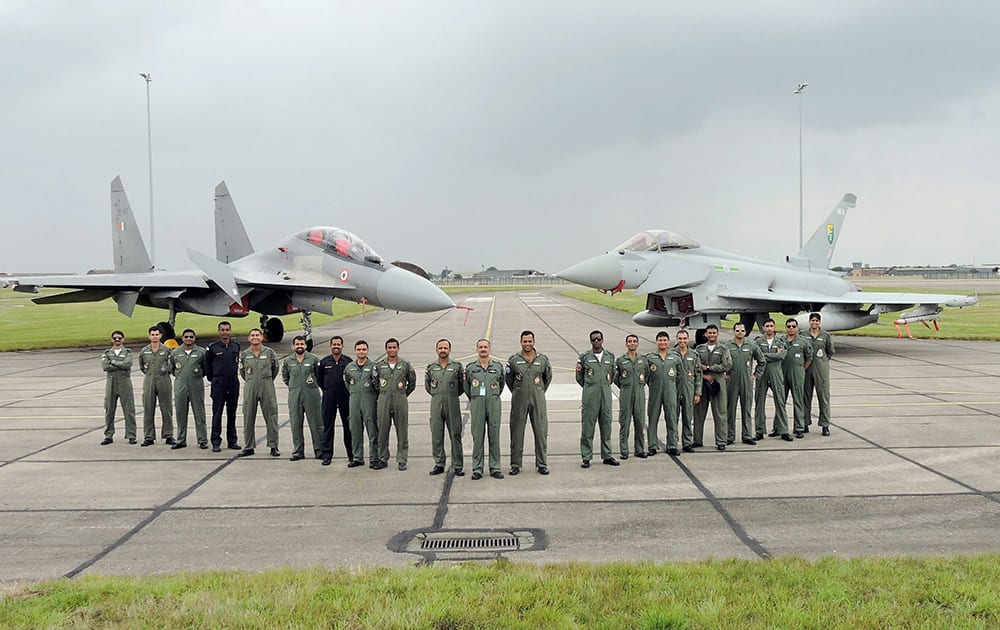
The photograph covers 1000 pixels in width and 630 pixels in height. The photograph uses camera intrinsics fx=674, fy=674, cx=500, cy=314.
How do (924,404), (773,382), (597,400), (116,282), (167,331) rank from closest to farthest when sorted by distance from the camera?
(597,400) < (773,382) < (924,404) < (116,282) < (167,331)

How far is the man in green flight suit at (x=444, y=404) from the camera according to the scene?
23.0 feet

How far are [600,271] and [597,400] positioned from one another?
1086 cm

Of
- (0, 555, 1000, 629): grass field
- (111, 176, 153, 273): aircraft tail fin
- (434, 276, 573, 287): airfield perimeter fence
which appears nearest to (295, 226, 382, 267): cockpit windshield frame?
(111, 176, 153, 273): aircraft tail fin

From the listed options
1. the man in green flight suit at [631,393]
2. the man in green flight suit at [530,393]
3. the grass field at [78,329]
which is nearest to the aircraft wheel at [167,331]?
the grass field at [78,329]

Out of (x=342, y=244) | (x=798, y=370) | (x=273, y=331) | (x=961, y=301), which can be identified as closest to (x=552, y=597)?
(x=798, y=370)

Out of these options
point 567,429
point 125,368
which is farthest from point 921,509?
point 125,368

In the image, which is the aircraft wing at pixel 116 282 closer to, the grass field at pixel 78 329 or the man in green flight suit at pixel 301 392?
the grass field at pixel 78 329

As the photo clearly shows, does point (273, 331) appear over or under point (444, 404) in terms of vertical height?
over

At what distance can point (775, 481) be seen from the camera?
6730 mm

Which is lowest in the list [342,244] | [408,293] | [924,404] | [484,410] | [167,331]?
[924,404]

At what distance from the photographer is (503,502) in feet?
20.2

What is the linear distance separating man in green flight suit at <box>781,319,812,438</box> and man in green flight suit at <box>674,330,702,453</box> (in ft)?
4.90

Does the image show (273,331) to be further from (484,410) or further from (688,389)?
(688,389)

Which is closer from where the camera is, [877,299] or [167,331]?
[877,299]
